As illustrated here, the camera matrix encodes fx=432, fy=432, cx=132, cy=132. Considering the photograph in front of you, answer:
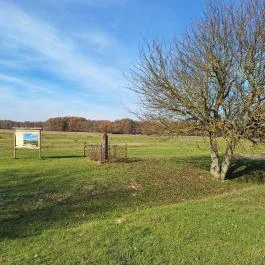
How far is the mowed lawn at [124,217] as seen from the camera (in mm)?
7516

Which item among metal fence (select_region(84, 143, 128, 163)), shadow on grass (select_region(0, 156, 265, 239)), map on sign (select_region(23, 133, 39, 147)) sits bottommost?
shadow on grass (select_region(0, 156, 265, 239))

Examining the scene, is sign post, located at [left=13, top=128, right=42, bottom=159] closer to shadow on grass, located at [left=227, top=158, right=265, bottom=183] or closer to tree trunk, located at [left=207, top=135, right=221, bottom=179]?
tree trunk, located at [left=207, top=135, right=221, bottom=179]

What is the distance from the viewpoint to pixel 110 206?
1355 cm

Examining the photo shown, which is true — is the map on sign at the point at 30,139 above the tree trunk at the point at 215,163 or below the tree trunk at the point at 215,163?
above

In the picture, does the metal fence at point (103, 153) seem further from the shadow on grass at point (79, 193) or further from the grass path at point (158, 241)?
the grass path at point (158, 241)

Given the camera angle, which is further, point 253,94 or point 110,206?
point 253,94

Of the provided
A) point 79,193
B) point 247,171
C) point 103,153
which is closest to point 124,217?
point 79,193

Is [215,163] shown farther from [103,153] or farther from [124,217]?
[124,217]

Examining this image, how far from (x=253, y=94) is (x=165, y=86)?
3996 mm

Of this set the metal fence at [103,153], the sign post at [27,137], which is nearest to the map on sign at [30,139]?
the sign post at [27,137]

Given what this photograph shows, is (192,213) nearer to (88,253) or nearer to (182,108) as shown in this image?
(88,253)

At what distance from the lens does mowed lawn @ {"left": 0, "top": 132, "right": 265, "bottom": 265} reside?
24.7 feet

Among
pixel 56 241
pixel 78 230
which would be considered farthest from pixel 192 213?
pixel 56 241

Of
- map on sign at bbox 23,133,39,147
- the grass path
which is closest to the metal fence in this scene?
map on sign at bbox 23,133,39,147
